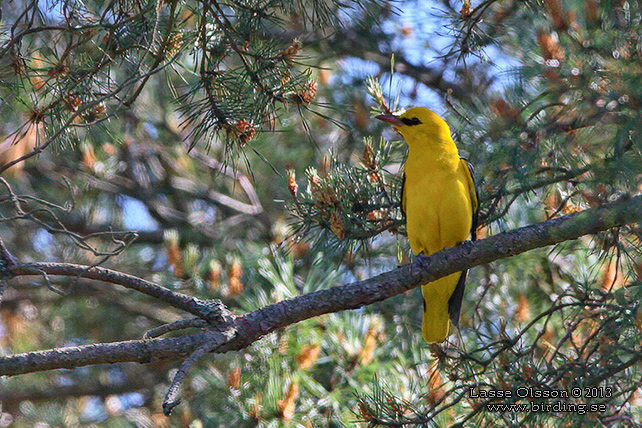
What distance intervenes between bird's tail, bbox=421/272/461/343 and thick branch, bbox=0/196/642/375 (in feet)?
3.83

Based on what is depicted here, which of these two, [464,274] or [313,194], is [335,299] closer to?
[313,194]

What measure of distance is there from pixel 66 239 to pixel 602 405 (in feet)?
17.9

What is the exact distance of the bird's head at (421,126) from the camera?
12.1 feet

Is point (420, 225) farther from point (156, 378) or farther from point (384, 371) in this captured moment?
point (156, 378)

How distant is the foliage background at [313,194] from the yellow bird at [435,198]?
12 centimetres

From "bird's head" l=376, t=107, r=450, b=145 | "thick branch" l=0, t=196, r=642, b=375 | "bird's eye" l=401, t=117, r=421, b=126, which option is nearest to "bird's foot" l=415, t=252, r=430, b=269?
"thick branch" l=0, t=196, r=642, b=375

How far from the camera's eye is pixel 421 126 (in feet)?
12.4

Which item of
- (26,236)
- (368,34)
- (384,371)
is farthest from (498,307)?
Result: (26,236)

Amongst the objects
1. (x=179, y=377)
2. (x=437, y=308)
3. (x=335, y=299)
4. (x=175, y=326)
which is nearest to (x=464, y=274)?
(x=437, y=308)

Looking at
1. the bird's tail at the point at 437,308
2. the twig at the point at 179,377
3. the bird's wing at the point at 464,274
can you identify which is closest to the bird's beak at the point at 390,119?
the bird's wing at the point at 464,274

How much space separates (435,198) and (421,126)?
20.4 inches

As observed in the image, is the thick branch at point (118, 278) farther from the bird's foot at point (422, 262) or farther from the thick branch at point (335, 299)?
the bird's foot at point (422, 262)

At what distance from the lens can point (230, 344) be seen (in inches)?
87.8

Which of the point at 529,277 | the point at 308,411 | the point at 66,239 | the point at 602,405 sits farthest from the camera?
the point at 66,239
